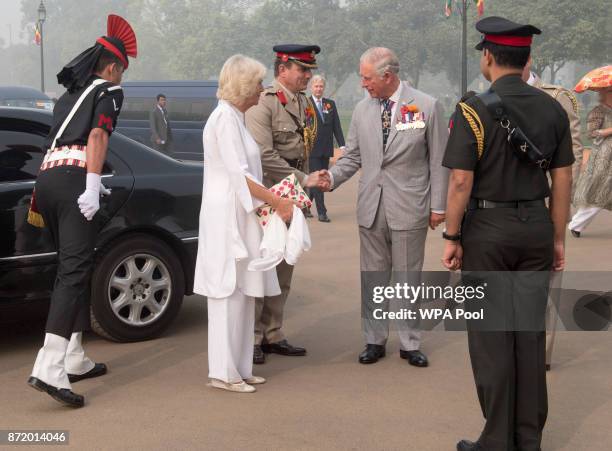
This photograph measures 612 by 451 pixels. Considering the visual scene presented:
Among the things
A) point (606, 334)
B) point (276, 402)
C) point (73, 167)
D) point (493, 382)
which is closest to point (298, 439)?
point (276, 402)

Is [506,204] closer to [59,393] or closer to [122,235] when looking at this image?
[59,393]

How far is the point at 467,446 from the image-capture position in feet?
14.3

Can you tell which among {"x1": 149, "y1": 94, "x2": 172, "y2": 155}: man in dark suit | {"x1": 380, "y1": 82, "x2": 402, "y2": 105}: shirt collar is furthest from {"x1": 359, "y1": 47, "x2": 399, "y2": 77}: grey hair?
{"x1": 149, "y1": 94, "x2": 172, "y2": 155}: man in dark suit

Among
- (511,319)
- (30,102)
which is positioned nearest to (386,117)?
(511,319)

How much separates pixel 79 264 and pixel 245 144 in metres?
1.14

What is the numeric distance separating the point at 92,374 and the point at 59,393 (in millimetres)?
672

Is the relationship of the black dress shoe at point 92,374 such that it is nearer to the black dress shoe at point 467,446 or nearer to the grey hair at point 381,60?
the black dress shoe at point 467,446

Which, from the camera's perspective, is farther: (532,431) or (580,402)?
(580,402)

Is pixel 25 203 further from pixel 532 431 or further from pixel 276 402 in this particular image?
pixel 532 431

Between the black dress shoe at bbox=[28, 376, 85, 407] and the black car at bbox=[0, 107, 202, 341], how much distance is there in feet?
3.80

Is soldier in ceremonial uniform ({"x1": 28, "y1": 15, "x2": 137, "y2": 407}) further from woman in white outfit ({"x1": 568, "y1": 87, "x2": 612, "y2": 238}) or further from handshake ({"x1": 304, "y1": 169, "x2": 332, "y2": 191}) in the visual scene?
woman in white outfit ({"x1": 568, "y1": 87, "x2": 612, "y2": 238})

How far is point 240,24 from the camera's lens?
9900 cm

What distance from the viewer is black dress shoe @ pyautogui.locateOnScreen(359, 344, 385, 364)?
19.8ft

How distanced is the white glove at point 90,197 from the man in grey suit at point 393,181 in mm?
1504
